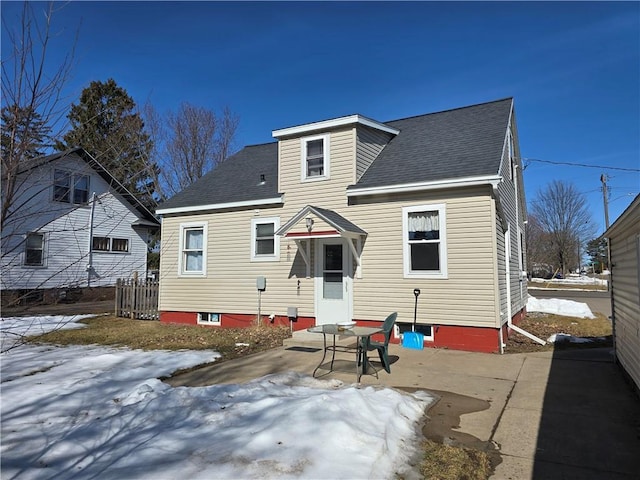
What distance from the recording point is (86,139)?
3.06m

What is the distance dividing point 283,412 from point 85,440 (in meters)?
1.91

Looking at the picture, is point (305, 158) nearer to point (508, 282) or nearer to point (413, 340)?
point (413, 340)

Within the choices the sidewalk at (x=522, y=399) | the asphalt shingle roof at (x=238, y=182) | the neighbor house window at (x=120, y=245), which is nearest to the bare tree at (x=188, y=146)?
the neighbor house window at (x=120, y=245)

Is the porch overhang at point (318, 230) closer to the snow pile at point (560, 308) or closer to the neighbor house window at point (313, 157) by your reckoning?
the neighbor house window at point (313, 157)

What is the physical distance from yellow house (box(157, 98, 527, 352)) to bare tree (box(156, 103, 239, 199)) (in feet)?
47.2

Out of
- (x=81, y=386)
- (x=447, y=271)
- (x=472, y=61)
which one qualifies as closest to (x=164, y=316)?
(x=81, y=386)

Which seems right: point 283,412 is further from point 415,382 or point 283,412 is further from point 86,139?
point 86,139

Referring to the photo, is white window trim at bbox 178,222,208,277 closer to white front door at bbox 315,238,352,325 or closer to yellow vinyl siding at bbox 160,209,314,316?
yellow vinyl siding at bbox 160,209,314,316

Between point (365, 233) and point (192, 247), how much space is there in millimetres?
5916

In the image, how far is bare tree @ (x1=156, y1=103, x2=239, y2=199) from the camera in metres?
26.9

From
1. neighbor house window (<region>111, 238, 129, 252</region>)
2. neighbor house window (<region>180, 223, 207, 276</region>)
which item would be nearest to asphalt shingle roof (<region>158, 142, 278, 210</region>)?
neighbor house window (<region>180, 223, 207, 276</region>)

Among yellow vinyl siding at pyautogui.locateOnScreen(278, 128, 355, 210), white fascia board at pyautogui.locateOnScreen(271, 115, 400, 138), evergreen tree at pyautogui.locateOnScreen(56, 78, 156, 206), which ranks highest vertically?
white fascia board at pyautogui.locateOnScreen(271, 115, 400, 138)

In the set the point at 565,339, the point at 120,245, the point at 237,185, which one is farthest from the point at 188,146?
the point at 565,339

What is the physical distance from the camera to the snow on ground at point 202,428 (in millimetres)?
3248
